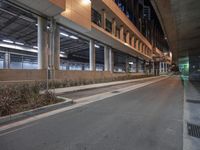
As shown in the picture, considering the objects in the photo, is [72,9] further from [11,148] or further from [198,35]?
[198,35]

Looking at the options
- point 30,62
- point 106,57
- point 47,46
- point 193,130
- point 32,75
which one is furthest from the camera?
point 30,62

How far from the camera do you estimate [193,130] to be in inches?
213

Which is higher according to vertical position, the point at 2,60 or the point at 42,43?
the point at 42,43

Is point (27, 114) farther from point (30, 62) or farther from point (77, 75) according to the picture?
point (30, 62)

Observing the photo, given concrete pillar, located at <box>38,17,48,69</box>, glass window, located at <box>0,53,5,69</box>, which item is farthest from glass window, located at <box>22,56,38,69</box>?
concrete pillar, located at <box>38,17,48,69</box>

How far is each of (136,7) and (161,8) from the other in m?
34.6

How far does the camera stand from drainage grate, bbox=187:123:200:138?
5.03m

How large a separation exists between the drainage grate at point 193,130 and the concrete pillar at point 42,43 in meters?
12.5

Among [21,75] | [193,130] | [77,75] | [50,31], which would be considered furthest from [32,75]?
[193,130]

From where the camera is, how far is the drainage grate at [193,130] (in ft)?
16.5

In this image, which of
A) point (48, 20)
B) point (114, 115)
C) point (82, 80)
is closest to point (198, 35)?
point (82, 80)

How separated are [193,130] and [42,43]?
43.6 feet

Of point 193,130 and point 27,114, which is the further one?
point 27,114

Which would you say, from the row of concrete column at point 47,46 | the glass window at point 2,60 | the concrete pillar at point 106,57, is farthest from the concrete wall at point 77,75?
the glass window at point 2,60
